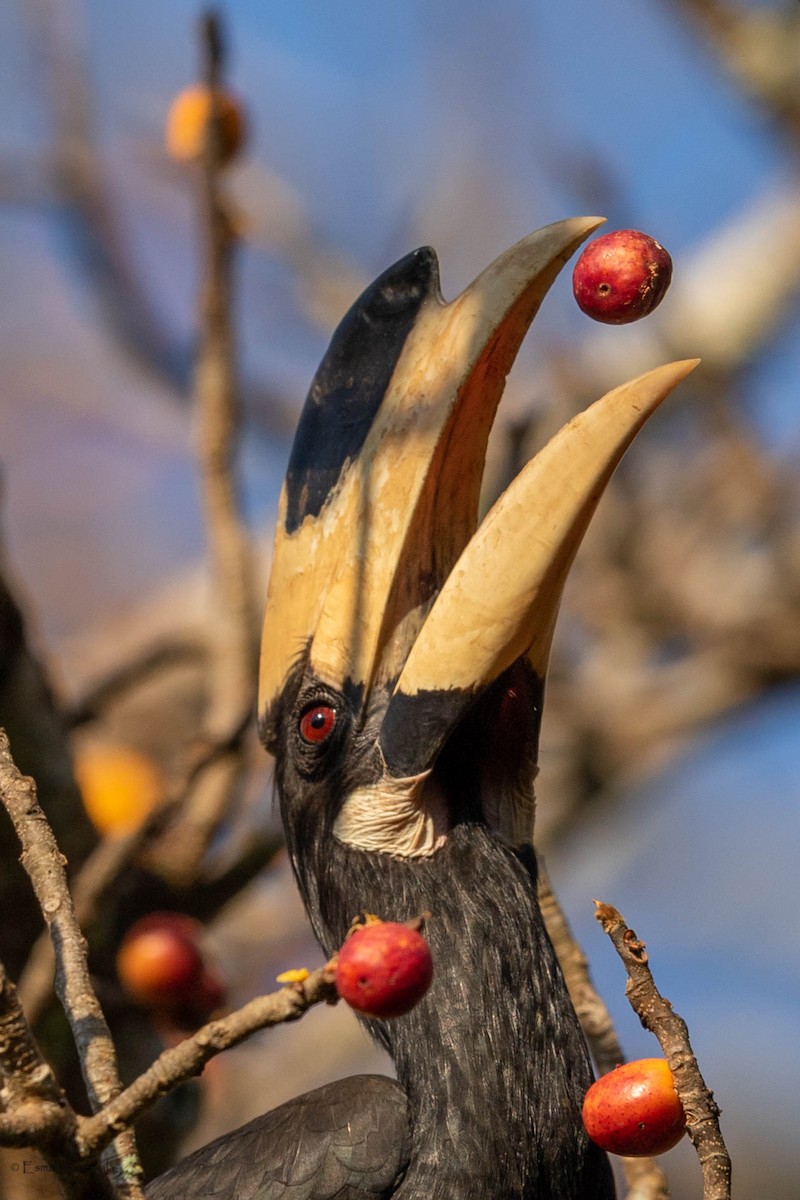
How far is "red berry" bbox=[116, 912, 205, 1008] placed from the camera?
2559 mm

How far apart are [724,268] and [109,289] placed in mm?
2747

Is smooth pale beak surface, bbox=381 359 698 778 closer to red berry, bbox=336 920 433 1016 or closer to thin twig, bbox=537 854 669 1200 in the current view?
thin twig, bbox=537 854 669 1200

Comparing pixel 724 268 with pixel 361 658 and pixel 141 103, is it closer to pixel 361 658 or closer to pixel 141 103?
pixel 141 103

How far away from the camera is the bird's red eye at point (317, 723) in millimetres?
2264

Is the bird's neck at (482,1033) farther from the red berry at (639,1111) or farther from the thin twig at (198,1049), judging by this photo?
the thin twig at (198,1049)

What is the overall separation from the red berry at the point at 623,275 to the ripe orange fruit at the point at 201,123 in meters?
1.53

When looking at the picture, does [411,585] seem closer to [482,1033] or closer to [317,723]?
[317,723]

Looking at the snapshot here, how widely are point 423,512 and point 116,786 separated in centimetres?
217

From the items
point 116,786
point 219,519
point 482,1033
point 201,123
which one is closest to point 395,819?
point 482,1033

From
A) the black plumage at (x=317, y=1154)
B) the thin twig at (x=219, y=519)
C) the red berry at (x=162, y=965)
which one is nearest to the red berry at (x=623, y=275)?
the black plumage at (x=317, y=1154)

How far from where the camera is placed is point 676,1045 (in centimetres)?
150

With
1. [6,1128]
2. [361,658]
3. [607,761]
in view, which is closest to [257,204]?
[607,761]

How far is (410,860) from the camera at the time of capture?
2266 mm

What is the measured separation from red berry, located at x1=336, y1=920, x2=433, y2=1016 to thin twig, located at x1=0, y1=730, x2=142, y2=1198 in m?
0.28
